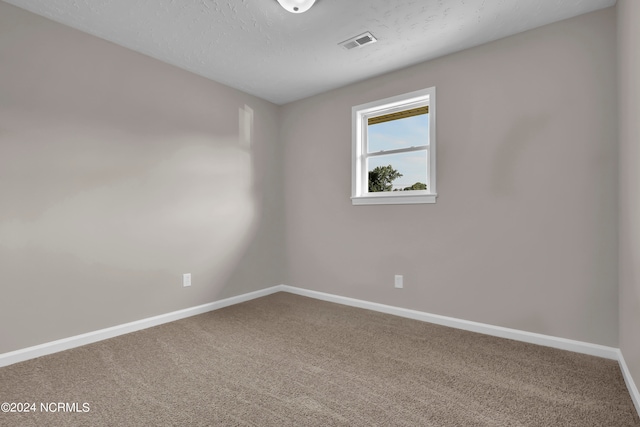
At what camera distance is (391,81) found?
125 inches

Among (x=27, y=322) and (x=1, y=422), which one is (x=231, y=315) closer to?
(x=27, y=322)

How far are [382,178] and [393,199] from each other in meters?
0.33

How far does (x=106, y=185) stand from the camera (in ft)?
8.41

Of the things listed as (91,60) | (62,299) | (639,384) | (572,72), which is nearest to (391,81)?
(572,72)

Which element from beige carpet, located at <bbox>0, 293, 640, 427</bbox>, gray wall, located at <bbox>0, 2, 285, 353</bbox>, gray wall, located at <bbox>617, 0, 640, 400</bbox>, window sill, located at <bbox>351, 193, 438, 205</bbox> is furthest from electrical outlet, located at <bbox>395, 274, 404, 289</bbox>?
gray wall, located at <bbox>0, 2, 285, 353</bbox>

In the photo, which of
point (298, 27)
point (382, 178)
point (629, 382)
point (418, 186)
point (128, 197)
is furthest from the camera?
point (382, 178)

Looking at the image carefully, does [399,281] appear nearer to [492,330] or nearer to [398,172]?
[492,330]

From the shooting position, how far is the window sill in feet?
9.61

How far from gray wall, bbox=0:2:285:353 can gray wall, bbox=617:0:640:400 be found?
10.9 ft

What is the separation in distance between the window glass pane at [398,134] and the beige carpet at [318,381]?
183 centimetres

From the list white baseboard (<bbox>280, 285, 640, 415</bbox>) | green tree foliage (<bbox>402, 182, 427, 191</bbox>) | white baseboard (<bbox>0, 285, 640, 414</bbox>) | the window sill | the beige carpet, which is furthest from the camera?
green tree foliage (<bbox>402, 182, 427, 191</bbox>)

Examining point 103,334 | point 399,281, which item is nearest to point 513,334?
point 399,281

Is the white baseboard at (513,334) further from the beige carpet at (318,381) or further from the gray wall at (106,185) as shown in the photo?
the gray wall at (106,185)

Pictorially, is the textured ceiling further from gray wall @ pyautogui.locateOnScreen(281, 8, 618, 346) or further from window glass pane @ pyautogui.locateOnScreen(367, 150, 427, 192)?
window glass pane @ pyautogui.locateOnScreen(367, 150, 427, 192)
